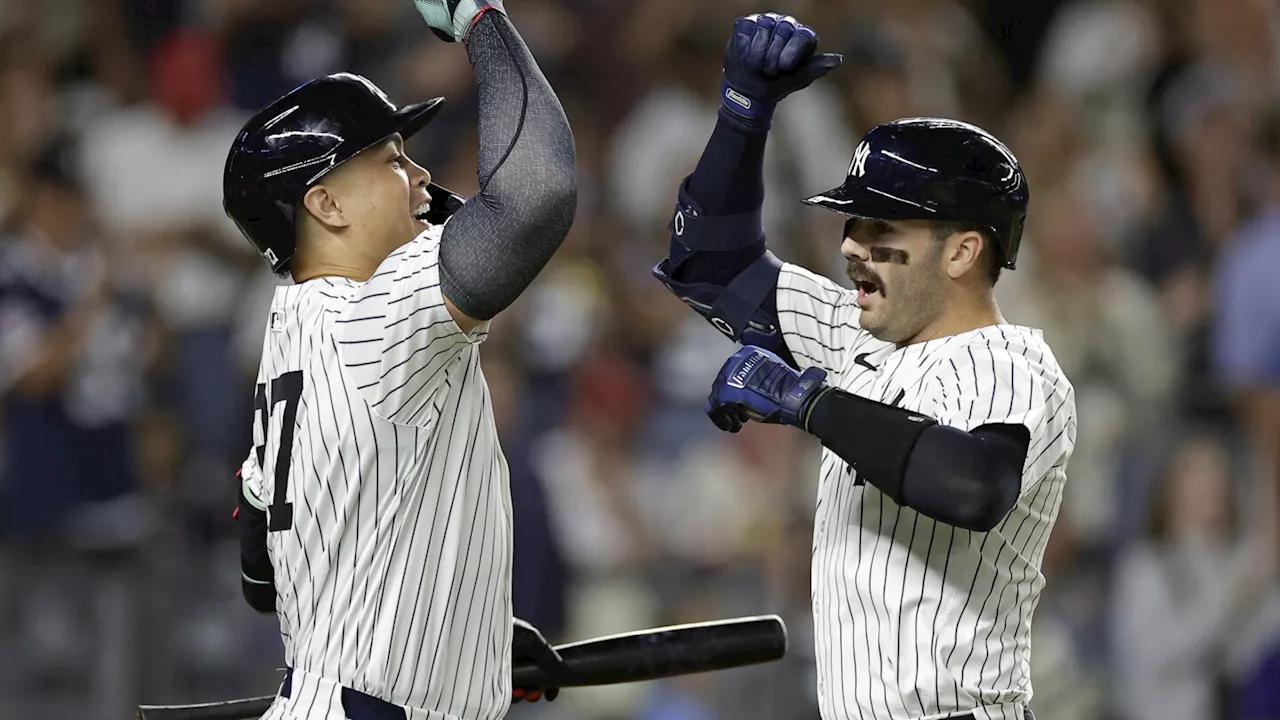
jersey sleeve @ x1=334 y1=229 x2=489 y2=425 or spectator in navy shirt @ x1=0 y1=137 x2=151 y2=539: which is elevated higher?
jersey sleeve @ x1=334 y1=229 x2=489 y2=425

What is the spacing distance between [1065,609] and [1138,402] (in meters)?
0.89

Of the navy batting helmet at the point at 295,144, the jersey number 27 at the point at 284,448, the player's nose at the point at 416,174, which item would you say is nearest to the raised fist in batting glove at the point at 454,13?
the navy batting helmet at the point at 295,144

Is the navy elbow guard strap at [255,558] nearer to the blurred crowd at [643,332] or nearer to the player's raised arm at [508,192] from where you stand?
the player's raised arm at [508,192]

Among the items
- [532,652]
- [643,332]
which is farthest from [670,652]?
[643,332]

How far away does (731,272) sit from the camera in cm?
339

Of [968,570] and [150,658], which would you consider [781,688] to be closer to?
[150,658]

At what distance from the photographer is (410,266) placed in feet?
8.93

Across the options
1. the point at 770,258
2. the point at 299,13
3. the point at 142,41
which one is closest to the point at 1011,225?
the point at 770,258

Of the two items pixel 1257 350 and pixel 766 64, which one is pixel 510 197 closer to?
pixel 766 64

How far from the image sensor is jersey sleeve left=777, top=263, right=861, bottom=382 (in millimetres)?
3291

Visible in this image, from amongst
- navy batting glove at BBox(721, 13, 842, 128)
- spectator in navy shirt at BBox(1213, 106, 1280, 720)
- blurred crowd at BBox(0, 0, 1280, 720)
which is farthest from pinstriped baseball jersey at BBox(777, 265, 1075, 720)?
spectator in navy shirt at BBox(1213, 106, 1280, 720)

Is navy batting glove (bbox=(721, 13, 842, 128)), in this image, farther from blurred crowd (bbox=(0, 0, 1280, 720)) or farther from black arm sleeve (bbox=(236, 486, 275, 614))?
blurred crowd (bbox=(0, 0, 1280, 720))

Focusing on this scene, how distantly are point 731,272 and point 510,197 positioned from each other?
32.7 inches

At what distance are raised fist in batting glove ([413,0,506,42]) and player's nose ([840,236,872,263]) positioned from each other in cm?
75
